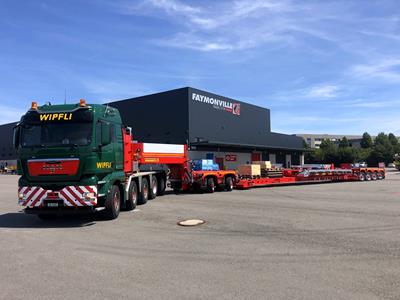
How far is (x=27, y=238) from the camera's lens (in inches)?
395

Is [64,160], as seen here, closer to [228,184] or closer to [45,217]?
[45,217]

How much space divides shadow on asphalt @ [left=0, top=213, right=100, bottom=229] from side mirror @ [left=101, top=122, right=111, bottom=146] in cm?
248

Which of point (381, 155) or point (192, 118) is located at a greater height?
point (192, 118)

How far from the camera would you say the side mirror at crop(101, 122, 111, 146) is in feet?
40.8

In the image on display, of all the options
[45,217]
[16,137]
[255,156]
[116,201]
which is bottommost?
[45,217]

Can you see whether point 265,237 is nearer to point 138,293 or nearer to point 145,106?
point 138,293

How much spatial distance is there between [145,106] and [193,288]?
1789 inches

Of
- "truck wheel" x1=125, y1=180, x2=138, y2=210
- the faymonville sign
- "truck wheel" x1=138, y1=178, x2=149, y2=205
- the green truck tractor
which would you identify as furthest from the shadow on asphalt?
the faymonville sign

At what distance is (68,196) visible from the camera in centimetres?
1185

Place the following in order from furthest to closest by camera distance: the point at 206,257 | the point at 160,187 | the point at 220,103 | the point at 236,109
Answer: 1. the point at 236,109
2. the point at 220,103
3. the point at 160,187
4. the point at 206,257

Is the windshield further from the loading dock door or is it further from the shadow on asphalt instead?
the loading dock door

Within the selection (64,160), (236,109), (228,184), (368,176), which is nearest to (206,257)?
(64,160)

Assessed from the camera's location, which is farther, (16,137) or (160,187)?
(160,187)

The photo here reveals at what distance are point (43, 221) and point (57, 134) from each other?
2.95 metres
